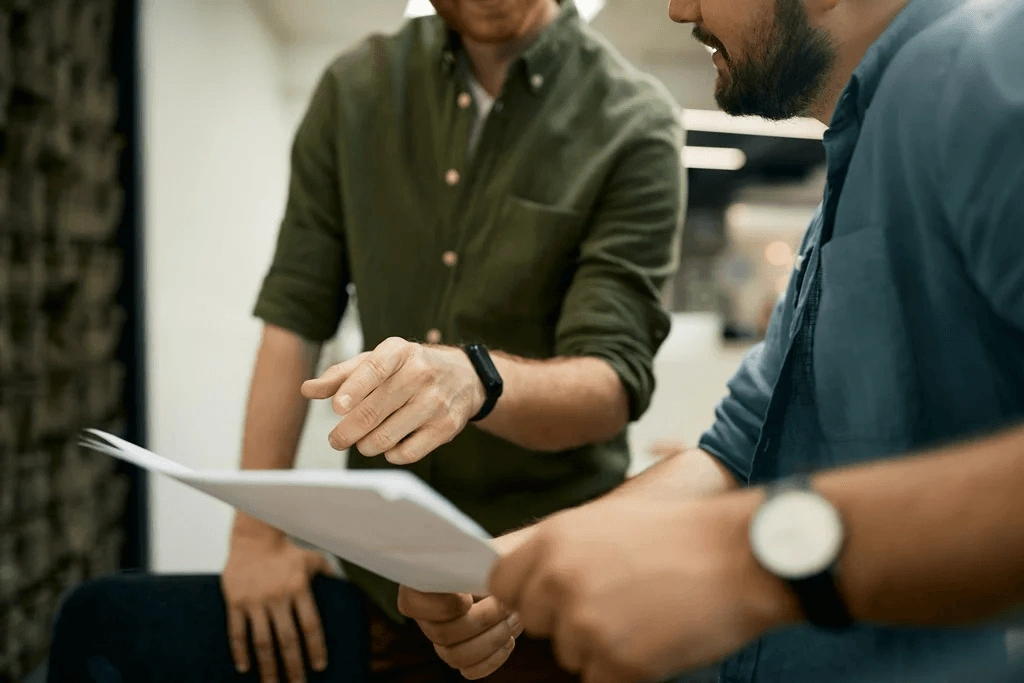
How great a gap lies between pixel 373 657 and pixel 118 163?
1.91 metres

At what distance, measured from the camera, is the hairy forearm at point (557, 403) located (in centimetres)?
111

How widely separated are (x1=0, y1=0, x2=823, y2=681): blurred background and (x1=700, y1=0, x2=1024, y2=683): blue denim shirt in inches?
28.7

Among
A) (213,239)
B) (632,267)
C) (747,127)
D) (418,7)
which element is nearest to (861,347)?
(632,267)

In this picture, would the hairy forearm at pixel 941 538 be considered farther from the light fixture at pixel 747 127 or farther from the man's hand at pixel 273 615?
the light fixture at pixel 747 127

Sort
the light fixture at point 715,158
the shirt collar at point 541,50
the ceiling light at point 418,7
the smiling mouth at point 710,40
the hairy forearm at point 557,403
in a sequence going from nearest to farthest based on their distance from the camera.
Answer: the smiling mouth at point 710,40, the hairy forearm at point 557,403, the shirt collar at point 541,50, the ceiling light at point 418,7, the light fixture at point 715,158

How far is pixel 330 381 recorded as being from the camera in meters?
0.82

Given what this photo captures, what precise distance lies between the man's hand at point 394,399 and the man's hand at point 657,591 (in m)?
0.35

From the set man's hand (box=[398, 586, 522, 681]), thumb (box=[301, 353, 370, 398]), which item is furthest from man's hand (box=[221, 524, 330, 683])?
thumb (box=[301, 353, 370, 398])

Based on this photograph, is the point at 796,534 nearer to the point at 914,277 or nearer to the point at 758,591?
the point at 758,591

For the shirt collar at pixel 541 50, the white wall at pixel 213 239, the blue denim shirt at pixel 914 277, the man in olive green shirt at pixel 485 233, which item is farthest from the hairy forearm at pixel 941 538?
the white wall at pixel 213 239

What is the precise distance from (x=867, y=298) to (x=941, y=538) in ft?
0.93

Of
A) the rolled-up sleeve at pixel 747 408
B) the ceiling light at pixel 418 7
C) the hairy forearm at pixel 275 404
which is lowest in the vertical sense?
the hairy forearm at pixel 275 404

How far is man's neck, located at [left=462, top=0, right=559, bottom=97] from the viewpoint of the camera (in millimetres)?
1441

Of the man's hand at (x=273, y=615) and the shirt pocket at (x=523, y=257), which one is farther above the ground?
the shirt pocket at (x=523, y=257)
